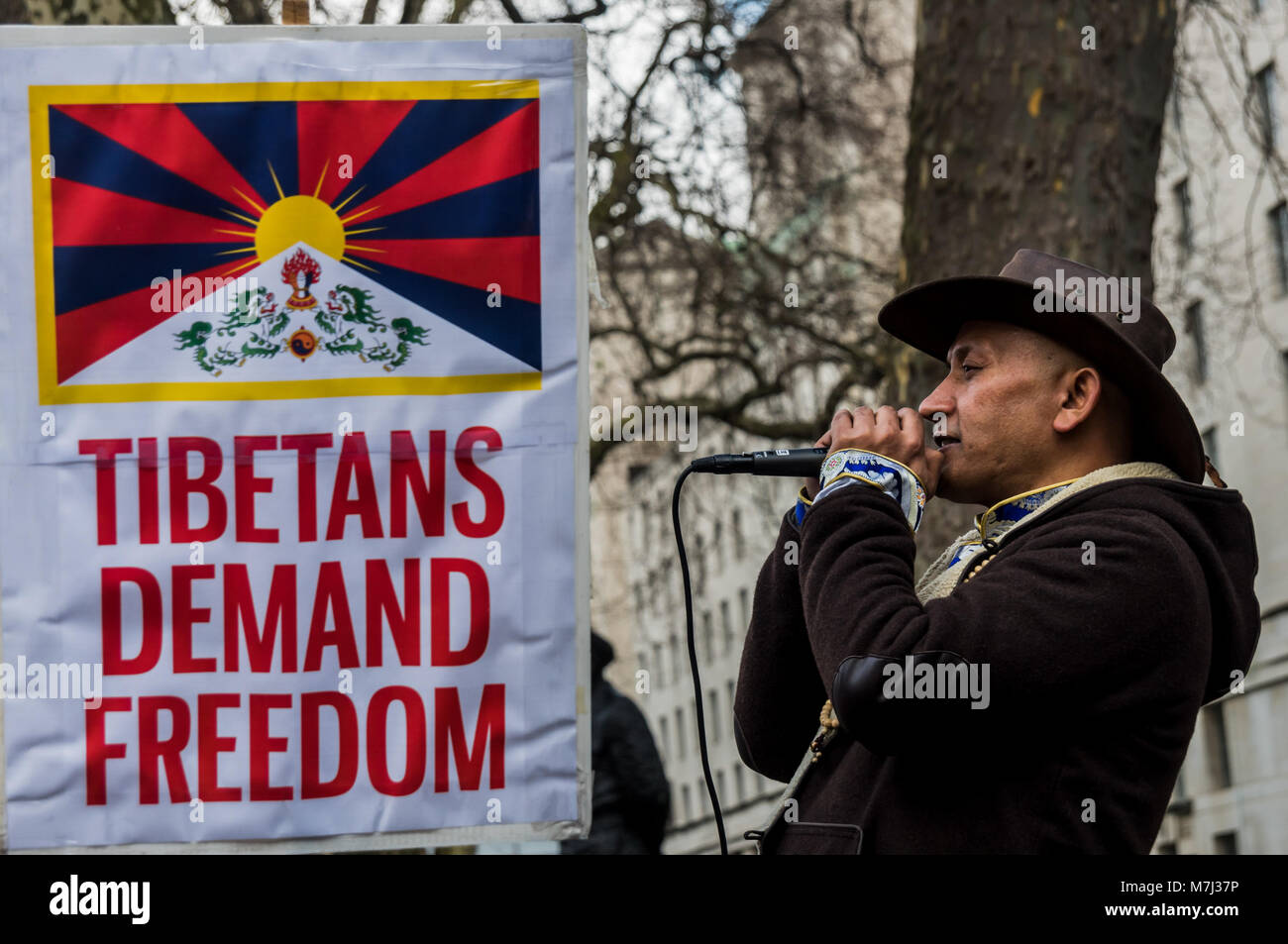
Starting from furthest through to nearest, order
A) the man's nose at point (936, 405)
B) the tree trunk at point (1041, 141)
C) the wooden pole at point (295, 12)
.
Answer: the tree trunk at point (1041, 141)
the wooden pole at point (295, 12)
the man's nose at point (936, 405)

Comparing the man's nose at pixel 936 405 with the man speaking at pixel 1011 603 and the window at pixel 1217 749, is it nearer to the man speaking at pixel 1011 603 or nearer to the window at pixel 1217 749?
the man speaking at pixel 1011 603

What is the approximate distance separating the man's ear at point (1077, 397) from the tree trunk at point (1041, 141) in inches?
125

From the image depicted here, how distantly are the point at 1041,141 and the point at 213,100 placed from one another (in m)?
3.52

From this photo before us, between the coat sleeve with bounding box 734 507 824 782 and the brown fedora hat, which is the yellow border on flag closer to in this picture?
the coat sleeve with bounding box 734 507 824 782

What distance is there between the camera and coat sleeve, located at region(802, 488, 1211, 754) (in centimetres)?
215

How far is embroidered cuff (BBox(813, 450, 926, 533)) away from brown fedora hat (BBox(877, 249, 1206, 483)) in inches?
12.9

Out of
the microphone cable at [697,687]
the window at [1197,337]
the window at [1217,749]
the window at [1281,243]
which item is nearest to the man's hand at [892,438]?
the microphone cable at [697,687]

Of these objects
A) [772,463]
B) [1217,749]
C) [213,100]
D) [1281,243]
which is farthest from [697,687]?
[1217,749]

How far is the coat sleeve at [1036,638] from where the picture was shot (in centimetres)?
215

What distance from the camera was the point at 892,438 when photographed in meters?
2.43

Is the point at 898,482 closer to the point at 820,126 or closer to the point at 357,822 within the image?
the point at 357,822

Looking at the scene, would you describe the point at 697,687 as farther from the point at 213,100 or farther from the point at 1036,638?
the point at 213,100
